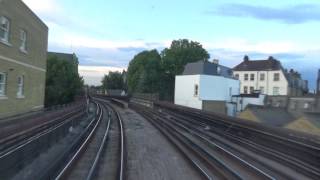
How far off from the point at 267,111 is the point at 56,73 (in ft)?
79.3

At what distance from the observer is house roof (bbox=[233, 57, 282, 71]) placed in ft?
302

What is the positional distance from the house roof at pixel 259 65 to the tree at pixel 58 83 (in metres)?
58.1

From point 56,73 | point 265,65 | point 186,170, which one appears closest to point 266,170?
point 186,170

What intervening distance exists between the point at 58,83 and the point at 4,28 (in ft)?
60.5

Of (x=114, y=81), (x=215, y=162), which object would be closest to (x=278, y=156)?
(x=215, y=162)

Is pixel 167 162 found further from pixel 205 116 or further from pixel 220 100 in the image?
pixel 220 100

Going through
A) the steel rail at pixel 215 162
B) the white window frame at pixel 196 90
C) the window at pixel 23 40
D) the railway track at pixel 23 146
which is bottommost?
the steel rail at pixel 215 162

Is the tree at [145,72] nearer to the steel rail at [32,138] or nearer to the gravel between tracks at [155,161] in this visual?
the gravel between tracks at [155,161]

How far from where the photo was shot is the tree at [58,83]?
3950 centimetres

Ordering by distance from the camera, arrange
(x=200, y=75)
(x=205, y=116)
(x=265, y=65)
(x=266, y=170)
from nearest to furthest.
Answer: (x=266, y=170), (x=205, y=116), (x=200, y=75), (x=265, y=65)

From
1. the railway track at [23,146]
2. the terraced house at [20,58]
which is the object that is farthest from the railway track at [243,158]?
the terraced house at [20,58]

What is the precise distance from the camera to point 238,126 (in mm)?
24266

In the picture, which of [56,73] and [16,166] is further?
[56,73]

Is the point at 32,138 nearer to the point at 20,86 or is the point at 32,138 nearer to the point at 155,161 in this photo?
the point at 155,161
